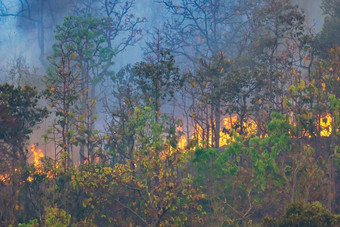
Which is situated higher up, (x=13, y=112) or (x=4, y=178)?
(x=13, y=112)

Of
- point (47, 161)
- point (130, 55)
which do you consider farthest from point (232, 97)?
point (130, 55)

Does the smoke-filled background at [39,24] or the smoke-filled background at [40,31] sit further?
the smoke-filled background at [39,24]

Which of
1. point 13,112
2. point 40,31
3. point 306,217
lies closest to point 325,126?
point 306,217

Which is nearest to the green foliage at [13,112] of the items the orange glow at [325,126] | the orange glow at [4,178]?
the orange glow at [4,178]

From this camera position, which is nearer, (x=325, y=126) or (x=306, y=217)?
(x=306, y=217)

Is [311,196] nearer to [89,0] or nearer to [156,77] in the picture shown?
[156,77]

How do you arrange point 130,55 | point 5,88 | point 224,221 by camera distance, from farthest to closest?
point 130,55
point 5,88
point 224,221

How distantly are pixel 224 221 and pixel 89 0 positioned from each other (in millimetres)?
35025

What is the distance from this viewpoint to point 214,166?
22109mm

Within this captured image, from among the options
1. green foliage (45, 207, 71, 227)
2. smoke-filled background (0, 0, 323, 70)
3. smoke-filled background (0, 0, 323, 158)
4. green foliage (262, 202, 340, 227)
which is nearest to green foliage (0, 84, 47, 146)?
green foliage (45, 207, 71, 227)

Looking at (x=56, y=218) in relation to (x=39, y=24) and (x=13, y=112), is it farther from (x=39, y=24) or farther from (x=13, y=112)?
(x=39, y=24)

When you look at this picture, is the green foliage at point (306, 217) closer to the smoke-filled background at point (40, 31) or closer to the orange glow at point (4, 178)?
the orange glow at point (4, 178)

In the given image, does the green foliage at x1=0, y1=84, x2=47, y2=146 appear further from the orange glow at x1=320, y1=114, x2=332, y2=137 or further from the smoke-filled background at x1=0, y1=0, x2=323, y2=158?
the smoke-filled background at x1=0, y1=0, x2=323, y2=158

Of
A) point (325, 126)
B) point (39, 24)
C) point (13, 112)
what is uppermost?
point (39, 24)
